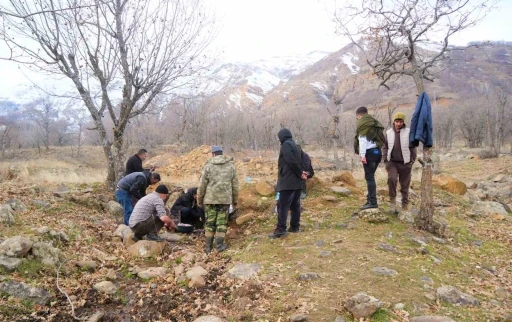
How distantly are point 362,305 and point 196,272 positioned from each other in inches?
93.9

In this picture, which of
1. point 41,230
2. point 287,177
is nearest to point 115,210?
point 41,230

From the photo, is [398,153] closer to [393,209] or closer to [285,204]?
[393,209]

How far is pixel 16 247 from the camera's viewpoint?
4883mm

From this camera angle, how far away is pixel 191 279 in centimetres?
482

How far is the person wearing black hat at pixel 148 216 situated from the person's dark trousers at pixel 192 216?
44.7 inches

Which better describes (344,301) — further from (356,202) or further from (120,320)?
(356,202)

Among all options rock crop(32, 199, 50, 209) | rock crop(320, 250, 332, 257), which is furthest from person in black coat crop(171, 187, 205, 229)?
rock crop(320, 250, 332, 257)

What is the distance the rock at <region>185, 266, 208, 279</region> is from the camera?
4922mm

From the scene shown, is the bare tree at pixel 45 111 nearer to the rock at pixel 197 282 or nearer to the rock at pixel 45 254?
the rock at pixel 45 254

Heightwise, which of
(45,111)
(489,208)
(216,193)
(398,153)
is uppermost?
(45,111)

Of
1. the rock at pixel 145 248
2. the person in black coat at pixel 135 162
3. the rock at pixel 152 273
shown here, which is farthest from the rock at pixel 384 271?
the person in black coat at pixel 135 162

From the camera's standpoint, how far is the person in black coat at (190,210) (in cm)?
796

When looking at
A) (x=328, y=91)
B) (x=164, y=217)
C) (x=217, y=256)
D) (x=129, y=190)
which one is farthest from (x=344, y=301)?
(x=328, y=91)

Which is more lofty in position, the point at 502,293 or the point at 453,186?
the point at 453,186
